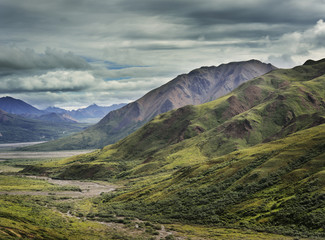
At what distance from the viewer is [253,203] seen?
382ft

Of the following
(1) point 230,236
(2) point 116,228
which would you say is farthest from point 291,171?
(2) point 116,228

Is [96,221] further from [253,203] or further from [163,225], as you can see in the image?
[253,203]

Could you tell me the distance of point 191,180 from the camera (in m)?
173

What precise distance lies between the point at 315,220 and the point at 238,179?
55683 mm

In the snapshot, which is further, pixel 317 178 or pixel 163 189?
pixel 163 189

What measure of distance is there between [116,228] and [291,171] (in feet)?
240

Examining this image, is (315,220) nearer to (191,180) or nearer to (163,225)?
(163,225)

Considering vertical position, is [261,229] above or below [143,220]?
above

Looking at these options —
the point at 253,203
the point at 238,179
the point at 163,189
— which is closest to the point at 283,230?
the point at 253,203

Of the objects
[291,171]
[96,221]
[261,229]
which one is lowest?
[96,221]

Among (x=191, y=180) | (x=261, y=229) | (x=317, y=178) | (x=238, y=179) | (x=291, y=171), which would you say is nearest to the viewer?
(x=261, y=229)

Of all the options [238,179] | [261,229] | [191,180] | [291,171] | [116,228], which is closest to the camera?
[261,229]

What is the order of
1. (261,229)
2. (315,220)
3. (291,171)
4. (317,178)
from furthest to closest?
(291,171), (317,178), (261,229), (315,220)

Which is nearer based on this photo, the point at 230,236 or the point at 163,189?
the point at 230,236
